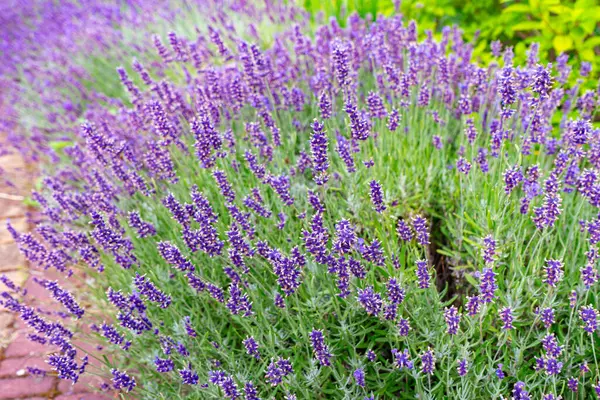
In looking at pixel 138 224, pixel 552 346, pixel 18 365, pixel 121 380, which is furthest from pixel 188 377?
pixel 18 365

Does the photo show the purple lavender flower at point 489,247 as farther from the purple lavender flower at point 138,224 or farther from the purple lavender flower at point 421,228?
the purple lavender flower at point 138,224

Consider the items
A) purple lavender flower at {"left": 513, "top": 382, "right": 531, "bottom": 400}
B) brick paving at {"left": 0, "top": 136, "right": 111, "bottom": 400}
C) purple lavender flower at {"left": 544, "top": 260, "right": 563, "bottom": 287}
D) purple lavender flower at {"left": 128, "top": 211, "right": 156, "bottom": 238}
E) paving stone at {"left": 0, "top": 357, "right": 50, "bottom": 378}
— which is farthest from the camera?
paving stone at {"left": 0, "top": 357, "right": 50, "bottom": 378}

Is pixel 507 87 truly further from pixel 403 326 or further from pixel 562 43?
pixel 562 43

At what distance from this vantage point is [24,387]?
309 cm

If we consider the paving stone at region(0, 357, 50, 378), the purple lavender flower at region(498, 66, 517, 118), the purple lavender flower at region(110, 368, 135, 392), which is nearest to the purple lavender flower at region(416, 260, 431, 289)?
the purple lavender flower at region(498, 66, 517, 118)

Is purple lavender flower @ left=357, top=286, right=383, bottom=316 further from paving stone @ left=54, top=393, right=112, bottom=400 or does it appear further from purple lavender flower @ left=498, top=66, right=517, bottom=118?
paving stone @ left=54, top=393, right=112, bottom=400

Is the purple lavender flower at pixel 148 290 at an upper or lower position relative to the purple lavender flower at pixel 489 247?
lower

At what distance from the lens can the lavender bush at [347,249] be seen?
2086mm

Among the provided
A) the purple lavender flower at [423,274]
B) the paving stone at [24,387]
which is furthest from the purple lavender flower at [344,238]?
the paving stone at [24,387]

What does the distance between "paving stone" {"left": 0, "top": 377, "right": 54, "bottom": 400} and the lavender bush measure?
314mm

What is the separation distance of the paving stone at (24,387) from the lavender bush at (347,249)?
1.03 ft

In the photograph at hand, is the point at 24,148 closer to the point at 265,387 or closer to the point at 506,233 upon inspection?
the point at 265,387

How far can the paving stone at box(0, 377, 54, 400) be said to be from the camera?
119 inches

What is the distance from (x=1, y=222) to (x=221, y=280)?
3.05 meters
